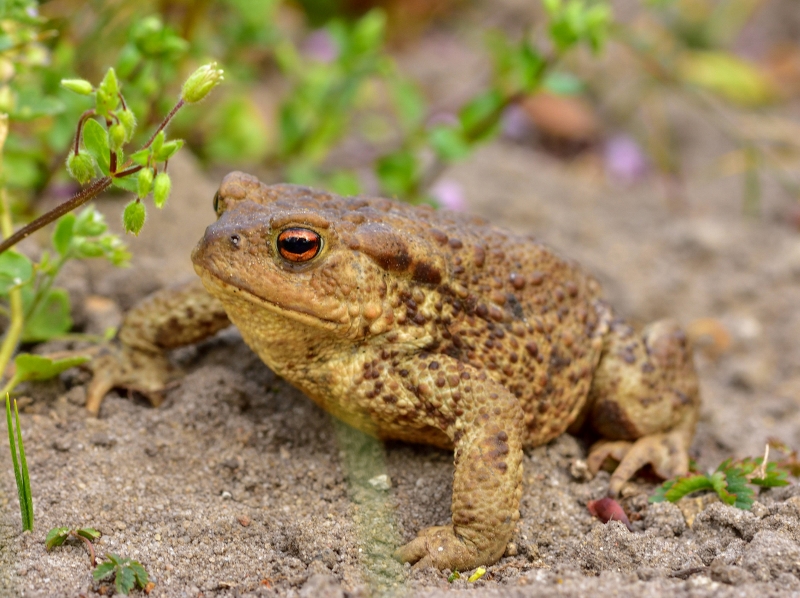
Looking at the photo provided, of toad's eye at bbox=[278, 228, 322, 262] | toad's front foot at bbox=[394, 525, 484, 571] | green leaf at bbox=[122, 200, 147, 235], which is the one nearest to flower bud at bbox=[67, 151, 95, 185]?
green leaf at bbox=[122, 200, 147, 235]

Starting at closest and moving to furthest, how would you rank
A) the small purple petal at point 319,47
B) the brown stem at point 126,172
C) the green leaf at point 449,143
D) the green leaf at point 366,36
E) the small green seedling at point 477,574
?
the brown stem at point 126,172 → the small green seedling at point 477,574 → the green leaf at point 449,143 → the green leaf at point 366,36 → the small purple petal at point 319,47

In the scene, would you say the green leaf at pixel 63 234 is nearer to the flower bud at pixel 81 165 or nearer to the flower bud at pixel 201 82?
the flower bud at pixel 81 165

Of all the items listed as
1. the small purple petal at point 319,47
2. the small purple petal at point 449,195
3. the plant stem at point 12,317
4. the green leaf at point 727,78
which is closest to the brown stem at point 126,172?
the plant stem at point 12,317

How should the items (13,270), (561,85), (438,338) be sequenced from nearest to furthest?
(13,270), (438,338), (561,85)

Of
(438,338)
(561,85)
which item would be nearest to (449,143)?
(561,85)

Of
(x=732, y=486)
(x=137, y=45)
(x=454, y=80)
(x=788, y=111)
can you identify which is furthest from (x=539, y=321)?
(x=788, y=111)

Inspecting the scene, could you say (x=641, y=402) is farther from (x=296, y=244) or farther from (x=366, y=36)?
(x=366, y=36)

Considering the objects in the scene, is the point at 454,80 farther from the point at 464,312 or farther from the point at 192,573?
the point at 192,573
